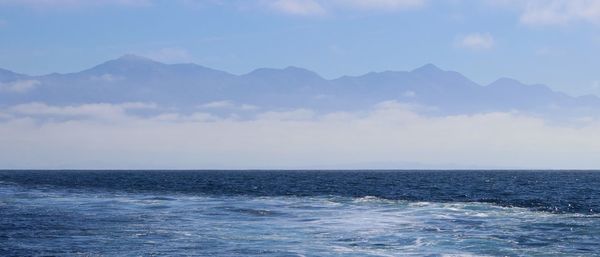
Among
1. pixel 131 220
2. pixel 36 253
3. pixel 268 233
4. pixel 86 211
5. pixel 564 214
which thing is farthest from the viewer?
pixel 86 211

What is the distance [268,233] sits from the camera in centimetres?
4738

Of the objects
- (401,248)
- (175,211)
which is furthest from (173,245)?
(175,211)

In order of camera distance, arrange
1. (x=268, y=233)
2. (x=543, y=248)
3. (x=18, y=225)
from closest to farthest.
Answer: (x=543, y=248) < (x=268, y=233) < (x=18, y=225)

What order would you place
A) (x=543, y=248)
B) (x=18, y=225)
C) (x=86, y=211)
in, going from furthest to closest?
(x=86, y=211) → (x=18, y=225) → (x=543, y=248)

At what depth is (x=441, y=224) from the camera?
173ft

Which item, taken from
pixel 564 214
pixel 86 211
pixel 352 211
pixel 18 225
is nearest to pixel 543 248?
pixel 564 214

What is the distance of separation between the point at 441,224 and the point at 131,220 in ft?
73.3

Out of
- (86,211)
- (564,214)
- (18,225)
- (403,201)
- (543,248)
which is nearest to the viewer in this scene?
(543,248)

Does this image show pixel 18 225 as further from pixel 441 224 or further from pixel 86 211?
pixel 441 224

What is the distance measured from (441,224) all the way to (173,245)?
801 inches

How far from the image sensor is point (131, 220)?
185 ft

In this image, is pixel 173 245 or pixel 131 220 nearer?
pixel 173 245

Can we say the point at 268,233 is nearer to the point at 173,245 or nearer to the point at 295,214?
the point at 173,245

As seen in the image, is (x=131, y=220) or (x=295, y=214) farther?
(x=295, y=214)
